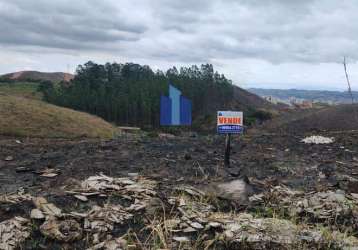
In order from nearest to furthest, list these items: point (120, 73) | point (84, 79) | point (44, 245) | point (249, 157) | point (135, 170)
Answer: point (44, 245) < point (135, 170) < point (249, 157) < point (84, 79) < point (120, 73)

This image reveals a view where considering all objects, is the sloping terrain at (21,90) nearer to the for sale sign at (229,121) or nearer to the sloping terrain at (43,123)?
the sloping terrain at (43,123)

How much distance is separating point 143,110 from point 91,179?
56.7 m

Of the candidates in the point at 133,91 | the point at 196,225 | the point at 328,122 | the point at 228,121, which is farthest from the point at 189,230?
the point at 133,91

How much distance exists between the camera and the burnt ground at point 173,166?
783 centimetres

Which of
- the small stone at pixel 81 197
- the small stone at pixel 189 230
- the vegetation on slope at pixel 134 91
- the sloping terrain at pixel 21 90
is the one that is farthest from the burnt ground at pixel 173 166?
the sloping terrain at pixel 21 90

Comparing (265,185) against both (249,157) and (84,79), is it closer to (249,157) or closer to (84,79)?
(249,157)

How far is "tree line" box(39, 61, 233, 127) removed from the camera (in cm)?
6544

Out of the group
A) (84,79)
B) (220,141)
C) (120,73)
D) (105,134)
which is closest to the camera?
(220,141)

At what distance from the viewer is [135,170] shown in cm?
926

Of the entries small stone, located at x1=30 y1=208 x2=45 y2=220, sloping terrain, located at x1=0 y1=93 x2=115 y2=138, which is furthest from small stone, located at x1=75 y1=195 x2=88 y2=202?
sloping terrain, located at x1=0 y1=93 x2=115 y2=138

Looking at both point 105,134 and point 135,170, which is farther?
point 105,134

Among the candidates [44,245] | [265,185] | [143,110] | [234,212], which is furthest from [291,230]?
[143,110]

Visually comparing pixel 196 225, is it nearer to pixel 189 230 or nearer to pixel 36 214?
pixel 189 230

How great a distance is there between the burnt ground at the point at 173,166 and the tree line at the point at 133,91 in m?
51.3
